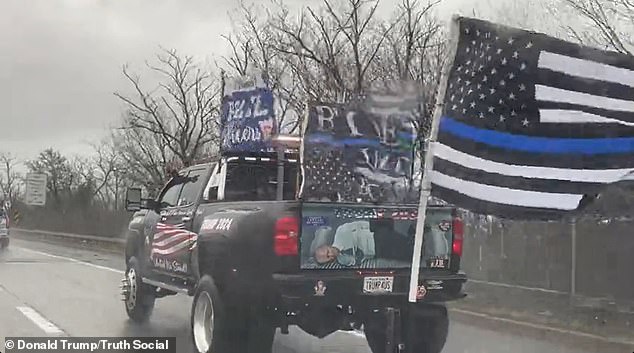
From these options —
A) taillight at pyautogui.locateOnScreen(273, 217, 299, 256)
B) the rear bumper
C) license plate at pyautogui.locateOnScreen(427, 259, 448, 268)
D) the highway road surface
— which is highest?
taillight at pyautogui.locateOnScreen(273, 217, 299, 256)

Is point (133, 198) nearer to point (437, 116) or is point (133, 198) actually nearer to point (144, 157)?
point (437, 116)

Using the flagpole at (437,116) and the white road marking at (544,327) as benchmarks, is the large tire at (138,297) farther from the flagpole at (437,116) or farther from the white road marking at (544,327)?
the flagpole at (437,116)

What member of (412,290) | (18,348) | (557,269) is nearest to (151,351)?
(18,348)

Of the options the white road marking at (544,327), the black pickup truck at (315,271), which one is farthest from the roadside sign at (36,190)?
the black pickup truck at (315,271)

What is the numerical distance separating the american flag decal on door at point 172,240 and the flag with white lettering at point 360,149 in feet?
6.52

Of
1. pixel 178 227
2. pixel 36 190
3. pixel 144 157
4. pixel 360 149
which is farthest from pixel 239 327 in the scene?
pixel 36 190

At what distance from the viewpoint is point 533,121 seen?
414 cm

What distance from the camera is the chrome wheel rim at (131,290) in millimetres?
10891

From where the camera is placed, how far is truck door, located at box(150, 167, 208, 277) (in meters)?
8.95

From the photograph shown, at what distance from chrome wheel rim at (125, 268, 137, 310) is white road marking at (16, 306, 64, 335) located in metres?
1.09

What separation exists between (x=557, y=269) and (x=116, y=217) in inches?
1033

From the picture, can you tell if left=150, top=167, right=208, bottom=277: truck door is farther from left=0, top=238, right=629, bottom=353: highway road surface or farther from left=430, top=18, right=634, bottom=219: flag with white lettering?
left=430, top=18, right=634, bottom=219: flag with white lettering

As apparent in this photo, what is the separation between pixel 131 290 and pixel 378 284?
4.80 meters

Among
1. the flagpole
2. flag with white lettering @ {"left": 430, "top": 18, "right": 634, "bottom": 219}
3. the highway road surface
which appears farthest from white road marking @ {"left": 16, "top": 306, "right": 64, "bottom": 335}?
flag with white lettering @ {"left": 430, "top": 18, "right": 634, "bottom": 219}
